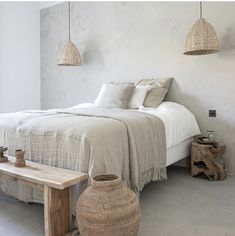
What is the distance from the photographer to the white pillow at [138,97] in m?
3.66

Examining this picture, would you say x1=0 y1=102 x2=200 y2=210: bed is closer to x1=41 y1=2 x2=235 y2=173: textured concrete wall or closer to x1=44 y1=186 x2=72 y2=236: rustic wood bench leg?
x1=44 y1=186 x2=72 y2=236: rustic wood bench leg

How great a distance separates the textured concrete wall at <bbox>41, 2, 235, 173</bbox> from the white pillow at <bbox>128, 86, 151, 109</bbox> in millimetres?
436

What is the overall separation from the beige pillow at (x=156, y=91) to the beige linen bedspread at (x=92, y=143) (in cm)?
72

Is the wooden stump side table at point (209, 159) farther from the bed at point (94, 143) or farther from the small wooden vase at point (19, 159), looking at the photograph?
the small wooden vase at point (19, 159)

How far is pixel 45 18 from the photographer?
211 inches

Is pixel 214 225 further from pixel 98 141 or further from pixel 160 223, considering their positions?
pixel 98 141

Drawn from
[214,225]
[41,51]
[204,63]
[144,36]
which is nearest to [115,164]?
[214,225]

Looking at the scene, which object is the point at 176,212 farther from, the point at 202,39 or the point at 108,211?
the point at 202,39

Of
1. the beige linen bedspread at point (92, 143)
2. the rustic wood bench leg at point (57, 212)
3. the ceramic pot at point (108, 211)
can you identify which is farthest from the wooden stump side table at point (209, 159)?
the rustic wood bench leg at point (57, 212)

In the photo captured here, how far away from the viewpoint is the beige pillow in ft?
12.0

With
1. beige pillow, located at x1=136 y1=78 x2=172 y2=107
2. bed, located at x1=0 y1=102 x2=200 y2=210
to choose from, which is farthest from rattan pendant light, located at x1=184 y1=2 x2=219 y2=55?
bed, located at x1=0 y1=102 x2=200 y2=210

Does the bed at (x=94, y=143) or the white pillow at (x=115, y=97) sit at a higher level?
the white pillow at (x=115, y=97)

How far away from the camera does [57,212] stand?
2049mm

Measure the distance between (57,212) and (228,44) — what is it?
2720mm
